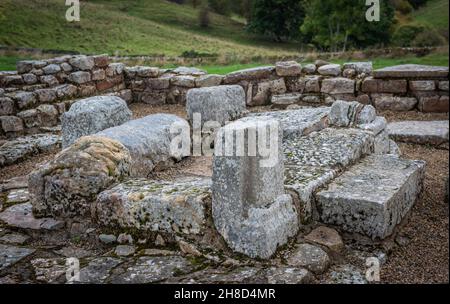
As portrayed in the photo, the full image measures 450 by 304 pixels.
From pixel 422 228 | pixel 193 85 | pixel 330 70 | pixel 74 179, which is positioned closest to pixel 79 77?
pixel 193 85

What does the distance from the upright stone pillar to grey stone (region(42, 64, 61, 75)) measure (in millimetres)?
7853

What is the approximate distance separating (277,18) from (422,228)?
36.9 m

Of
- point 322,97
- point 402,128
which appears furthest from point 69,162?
point 322,97

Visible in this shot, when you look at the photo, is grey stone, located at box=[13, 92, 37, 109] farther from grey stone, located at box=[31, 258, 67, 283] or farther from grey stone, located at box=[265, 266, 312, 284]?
grey stone, located at box=[265, 266, 312, 284]

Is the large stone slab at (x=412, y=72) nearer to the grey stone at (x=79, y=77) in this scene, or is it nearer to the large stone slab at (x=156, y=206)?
the large stone slab at (x=156, y=206)

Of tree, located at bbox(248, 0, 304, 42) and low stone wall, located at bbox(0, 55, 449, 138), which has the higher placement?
tree, located at bbox(248, 0, 304, 42)

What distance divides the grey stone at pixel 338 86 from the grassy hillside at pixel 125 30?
22.1ft

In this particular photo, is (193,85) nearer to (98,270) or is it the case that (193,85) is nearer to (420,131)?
(420,131)

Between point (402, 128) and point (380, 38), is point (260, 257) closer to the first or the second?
point (402, 128)

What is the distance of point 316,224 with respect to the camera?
4.51 m

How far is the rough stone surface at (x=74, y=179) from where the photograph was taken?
481cm

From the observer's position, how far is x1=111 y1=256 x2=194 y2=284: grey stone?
152 inches

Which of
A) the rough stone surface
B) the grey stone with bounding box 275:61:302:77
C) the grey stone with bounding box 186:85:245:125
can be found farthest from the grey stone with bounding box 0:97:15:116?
the grey stone with bounding box 275:61:302:77

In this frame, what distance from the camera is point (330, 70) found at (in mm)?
10469
